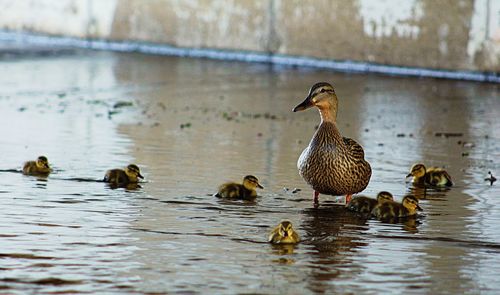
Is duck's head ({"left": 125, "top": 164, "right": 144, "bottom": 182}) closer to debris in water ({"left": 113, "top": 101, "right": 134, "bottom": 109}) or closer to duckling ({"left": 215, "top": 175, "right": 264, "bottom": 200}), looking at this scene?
duckling ({"left": 215, "top": 175, "right": 264, "bottom": 200})

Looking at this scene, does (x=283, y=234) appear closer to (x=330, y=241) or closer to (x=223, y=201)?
(x=330, y=241)

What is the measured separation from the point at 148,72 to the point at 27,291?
11735 mm

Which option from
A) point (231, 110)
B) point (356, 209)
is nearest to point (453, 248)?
point (356, 209)

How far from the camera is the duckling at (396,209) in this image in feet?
24.9

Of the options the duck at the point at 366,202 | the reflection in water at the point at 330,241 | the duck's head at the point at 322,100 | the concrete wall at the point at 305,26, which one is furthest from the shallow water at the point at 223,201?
the concrete wall at the point at 305,26

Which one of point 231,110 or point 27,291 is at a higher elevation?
point 231,110

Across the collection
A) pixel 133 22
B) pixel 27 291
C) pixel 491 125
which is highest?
pixel 133 22

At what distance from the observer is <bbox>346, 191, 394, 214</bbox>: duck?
774 centimetres

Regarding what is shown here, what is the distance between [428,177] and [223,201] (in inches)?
63.2

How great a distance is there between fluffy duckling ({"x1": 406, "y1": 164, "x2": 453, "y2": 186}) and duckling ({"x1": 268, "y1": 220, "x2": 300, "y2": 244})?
7.27ft

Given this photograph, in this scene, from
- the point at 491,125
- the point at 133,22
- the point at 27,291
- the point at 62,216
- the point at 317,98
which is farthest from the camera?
the point at 133,22

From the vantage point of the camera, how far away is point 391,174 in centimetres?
934

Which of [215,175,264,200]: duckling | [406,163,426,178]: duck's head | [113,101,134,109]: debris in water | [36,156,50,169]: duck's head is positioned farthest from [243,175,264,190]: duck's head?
[113,101,134,109]: debris in water

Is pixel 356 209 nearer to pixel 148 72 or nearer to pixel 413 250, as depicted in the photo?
pixel 413 250
